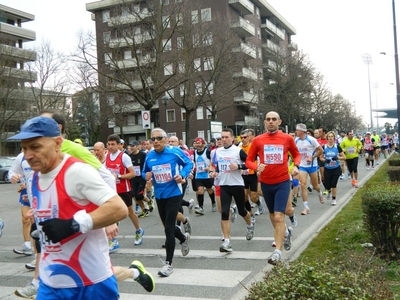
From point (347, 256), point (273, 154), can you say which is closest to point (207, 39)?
point (273, 154)

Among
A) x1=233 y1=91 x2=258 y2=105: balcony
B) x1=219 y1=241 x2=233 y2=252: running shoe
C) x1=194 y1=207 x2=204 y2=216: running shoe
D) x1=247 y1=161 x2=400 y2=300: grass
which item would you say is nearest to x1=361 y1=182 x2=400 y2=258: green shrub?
x1=247 y1=161 x2=400 y2=300: grass

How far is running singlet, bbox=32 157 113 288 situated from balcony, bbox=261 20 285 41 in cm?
6688

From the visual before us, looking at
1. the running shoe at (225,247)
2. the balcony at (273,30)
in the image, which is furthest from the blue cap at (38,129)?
the balcony at (273,30)

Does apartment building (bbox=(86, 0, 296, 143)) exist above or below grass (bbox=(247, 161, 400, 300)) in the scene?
above

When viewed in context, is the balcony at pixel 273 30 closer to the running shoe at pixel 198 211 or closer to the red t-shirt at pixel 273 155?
the running shoe at pixel 198 211

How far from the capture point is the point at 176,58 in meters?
32.7

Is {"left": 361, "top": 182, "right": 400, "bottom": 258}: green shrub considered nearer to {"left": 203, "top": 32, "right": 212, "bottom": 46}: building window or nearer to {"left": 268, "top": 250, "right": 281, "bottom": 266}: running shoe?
{"left": 268, "top": 250, "right": 281, "bottom": 266}: running shoe

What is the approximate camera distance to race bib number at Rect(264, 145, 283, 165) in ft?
23.8

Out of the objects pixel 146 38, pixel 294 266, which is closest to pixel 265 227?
pixel 294 266

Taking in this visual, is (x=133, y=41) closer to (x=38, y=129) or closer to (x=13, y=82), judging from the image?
(x=13, y=82)

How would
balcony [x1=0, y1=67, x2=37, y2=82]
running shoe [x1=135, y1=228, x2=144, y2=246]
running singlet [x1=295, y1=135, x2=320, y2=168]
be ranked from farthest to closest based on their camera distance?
1. balcony [x1=0, y1=67, x2=37, y2=82]
2. running singlet [x1=295, y1=135, x2=320, y2=168]
3. running shoe [x1=135, y1=228, x2=144, y2=246]

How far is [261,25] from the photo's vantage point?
6700 centimetres

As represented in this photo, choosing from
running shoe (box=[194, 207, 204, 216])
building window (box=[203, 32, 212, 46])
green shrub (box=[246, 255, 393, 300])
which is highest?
building window (box=[203, 32, 212, 46])

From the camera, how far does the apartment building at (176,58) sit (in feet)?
104
